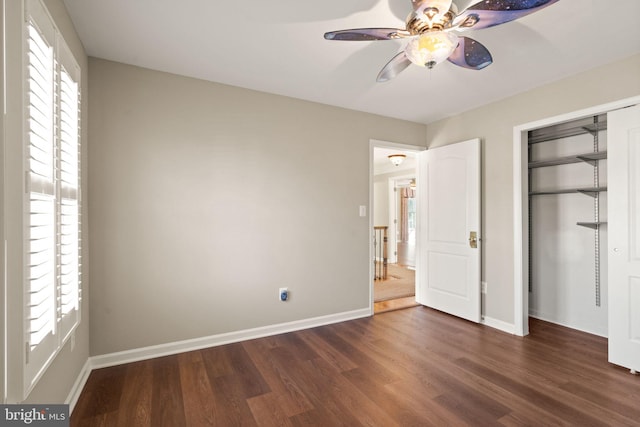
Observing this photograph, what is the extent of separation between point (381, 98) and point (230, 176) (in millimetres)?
1740

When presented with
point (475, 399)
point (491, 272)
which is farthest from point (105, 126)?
point (491, 272)

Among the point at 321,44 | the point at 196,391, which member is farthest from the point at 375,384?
the point at 321,44

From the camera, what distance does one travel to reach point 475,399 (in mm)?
2029

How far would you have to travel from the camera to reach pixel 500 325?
3270mm

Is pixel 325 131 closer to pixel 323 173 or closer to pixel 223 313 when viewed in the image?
pixel 323 173

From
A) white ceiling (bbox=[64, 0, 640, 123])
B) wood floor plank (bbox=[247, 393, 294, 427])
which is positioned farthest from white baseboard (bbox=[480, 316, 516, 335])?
wood floor plank (bbox=[247, 393, 294, 427])

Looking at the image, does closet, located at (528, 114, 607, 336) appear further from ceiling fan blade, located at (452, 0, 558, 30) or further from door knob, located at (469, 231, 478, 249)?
ceiling fan blade, located at (452, 0, 558, 30)

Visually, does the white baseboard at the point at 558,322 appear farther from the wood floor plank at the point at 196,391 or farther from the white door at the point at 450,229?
the wood floor plank at the point at 196,391

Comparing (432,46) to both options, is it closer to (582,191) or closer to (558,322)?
(582,191)

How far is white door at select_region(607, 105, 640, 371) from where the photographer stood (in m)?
2.34

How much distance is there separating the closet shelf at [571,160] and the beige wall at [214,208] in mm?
1866

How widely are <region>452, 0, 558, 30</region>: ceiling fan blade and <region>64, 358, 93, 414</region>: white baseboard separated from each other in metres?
3.03

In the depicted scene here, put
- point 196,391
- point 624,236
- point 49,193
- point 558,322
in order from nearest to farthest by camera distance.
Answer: point 49,193
point 196,391
point 624,236
point 558,322
